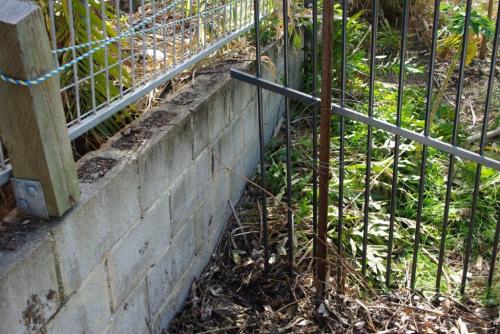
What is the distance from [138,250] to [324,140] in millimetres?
1009

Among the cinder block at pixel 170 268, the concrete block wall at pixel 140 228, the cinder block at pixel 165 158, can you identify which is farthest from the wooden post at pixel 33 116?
the cinder block at pixel 170 268

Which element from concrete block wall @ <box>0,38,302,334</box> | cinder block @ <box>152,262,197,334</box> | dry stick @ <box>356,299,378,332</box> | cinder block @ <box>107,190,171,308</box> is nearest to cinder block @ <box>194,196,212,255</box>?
concrete block wall @ <box>0,38,302,334</box>

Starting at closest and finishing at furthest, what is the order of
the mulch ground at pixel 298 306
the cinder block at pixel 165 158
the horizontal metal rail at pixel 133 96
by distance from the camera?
the horizontal metal rail at pixel 133 96 < the cinder block at pixel 165 158 < the mulch ground at pixel 298 306

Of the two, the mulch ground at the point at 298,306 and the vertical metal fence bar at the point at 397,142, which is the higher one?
the vertical metal fence bar at the point at 397,142

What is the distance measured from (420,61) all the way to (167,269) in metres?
4.63

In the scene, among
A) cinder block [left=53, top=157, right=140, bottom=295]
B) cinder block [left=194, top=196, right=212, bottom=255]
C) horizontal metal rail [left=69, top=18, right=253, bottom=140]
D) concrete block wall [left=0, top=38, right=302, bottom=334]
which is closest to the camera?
concrete block wall [left=0, top=38, right=302, bottom=334]

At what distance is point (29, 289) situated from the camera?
173cm

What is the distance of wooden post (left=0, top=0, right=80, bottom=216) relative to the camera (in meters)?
1.63

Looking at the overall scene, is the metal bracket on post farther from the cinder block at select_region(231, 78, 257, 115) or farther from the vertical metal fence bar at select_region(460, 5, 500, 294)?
the vertical metal fence bar at select_region(460, 5, 500, 294)

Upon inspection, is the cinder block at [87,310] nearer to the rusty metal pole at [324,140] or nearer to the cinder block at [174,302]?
the cinder block at [174,302]

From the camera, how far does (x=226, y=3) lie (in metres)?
3.73

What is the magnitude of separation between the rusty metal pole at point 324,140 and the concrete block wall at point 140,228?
1.99 feet

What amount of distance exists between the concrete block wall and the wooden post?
0.11 meters

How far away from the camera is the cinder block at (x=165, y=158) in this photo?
96.0 inches
